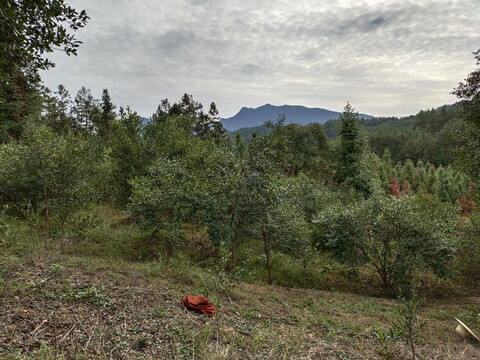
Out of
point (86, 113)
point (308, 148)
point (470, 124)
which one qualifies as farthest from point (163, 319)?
point (86, 113)

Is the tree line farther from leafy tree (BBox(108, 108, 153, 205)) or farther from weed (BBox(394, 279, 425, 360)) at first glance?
weed (BBox(394, 279, 425, 360))

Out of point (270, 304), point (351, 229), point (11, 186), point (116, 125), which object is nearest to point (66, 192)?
point (11, 186)

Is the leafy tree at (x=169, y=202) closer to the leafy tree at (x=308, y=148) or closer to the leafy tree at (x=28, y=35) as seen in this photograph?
the leafy tree at (x=28, y=35)

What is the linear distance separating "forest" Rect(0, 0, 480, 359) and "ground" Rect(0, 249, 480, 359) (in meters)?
0.03

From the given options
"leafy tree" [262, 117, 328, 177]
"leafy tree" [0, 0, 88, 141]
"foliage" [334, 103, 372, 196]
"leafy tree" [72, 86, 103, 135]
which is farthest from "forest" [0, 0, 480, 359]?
"leafy tree" [72, 86, 103, 135]

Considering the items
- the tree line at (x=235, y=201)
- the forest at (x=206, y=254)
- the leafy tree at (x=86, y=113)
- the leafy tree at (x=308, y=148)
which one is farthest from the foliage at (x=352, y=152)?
the leafy tree at (x=86, y=113)

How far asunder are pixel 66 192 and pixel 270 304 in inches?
270

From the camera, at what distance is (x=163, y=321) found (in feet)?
13.5

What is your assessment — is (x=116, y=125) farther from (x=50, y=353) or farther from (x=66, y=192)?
(x=50, y=353)

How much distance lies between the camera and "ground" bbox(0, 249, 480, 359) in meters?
3.24

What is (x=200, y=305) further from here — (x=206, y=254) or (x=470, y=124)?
(x=470, y=124)

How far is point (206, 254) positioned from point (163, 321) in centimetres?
590

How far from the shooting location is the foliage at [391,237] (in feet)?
27.2

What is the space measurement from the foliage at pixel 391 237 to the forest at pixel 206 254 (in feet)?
0.17
